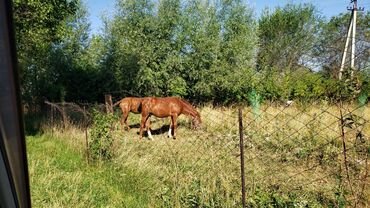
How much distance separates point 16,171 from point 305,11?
4025cm

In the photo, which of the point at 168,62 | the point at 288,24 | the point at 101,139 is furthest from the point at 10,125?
the point at 288,24

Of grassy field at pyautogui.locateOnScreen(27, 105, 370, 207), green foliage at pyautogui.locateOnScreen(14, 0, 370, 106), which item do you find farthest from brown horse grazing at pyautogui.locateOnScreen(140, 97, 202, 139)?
green foliage at pyautogui.locateOnScreen(14, 0, 370, 106)

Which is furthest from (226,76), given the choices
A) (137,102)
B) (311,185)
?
(311,185)

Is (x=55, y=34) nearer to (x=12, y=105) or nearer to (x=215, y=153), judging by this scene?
(x=215, y=153)

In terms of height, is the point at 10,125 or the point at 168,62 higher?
the point at 168,62

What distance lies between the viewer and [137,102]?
13156 mm

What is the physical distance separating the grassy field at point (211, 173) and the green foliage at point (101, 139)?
204 millimetres

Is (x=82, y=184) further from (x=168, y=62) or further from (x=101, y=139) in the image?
(x=168, y=62)

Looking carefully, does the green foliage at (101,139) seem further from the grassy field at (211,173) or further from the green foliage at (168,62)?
the green foliage at (168,62)

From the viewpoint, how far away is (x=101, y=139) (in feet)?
25.5

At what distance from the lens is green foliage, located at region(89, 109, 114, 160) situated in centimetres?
768

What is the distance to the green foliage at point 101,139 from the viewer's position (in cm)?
768

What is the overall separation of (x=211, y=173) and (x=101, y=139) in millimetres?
2985

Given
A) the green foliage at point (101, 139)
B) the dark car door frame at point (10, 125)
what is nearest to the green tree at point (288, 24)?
the green foliage at point (101, 139)
